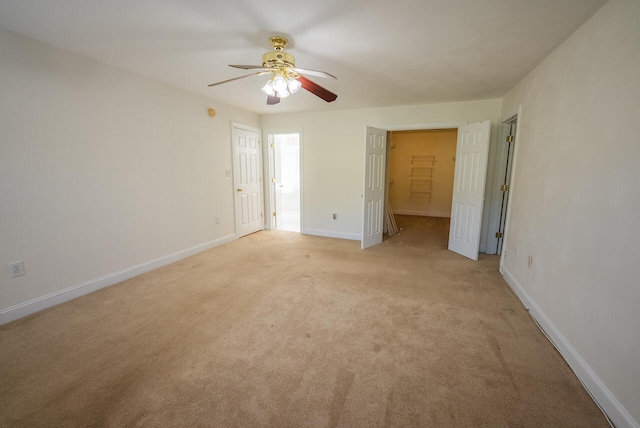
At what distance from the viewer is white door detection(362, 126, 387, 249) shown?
4.32 m

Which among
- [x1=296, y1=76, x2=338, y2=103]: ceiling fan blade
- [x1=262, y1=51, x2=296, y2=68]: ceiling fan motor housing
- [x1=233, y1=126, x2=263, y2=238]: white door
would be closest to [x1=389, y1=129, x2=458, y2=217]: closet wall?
[x1=233, y1=126, x2=263, y2=238]: white door

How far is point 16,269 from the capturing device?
2.30 metres

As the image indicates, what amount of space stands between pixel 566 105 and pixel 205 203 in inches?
174

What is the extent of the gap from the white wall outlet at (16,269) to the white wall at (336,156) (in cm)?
386

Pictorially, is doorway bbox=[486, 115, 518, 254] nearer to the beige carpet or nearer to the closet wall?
the beige carpet

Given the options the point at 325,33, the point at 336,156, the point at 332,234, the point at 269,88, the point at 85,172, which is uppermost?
the point at 325,33

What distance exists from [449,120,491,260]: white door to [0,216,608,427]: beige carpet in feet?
3.08

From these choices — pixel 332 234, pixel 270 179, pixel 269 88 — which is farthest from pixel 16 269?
pixel 332 234

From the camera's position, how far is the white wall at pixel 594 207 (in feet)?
4.58

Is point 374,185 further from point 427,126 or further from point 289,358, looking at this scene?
point 289,358

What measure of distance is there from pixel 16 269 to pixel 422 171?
765 cm

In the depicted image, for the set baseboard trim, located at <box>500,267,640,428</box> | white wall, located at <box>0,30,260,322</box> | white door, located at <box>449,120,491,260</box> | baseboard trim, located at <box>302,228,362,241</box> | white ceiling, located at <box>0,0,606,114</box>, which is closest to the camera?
baseboard trim, located at <box>500,267,640,428</box>

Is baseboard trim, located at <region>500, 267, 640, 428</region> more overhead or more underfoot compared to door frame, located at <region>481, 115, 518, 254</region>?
more underfoot

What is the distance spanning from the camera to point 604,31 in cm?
171
